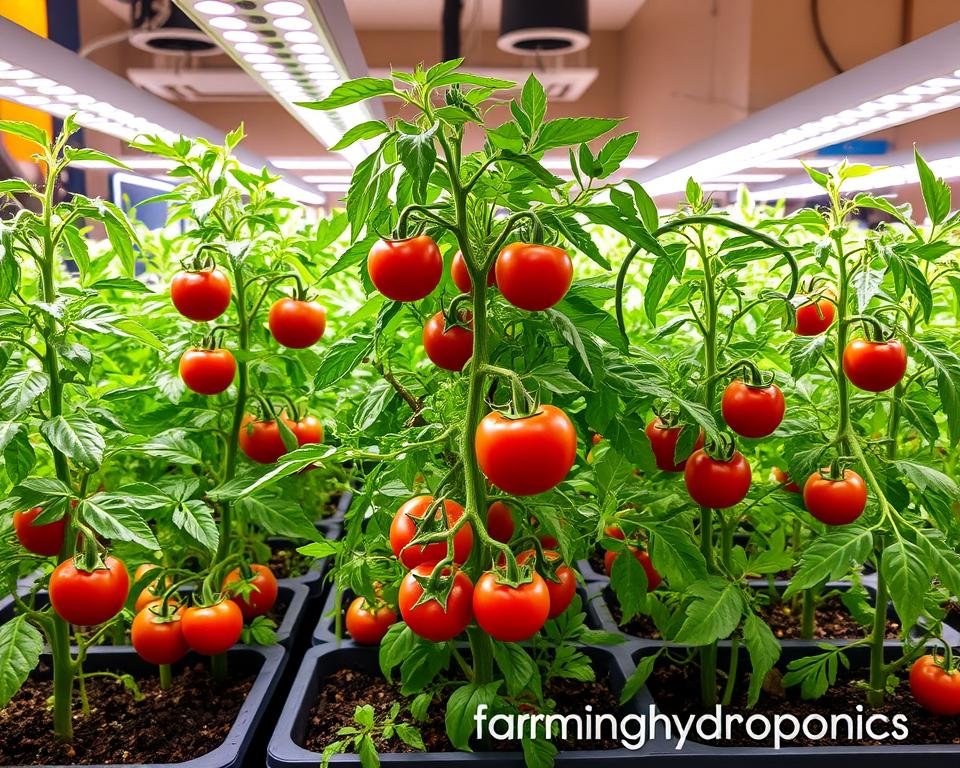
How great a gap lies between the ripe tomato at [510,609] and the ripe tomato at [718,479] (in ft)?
1.16

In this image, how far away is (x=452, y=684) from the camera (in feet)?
4.16

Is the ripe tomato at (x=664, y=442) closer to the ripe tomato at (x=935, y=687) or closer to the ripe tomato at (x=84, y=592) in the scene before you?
the ripe tomato at (x=935, y=687)

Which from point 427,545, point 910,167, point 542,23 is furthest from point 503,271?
point 542,23

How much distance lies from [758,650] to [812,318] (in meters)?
0.50

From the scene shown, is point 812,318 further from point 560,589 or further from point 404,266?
point 404,266

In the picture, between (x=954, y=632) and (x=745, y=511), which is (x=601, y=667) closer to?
(x=745, y=511)

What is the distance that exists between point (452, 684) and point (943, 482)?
0.80 metres

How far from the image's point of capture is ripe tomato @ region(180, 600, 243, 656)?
49.4 inches

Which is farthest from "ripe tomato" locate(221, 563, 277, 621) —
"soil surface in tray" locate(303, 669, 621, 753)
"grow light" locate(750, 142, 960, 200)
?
"grow light" locate(750, 142, 960, 200)

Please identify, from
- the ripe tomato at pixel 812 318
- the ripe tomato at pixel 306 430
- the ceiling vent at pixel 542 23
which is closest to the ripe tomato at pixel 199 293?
the ripe tomato at pixel 306 430

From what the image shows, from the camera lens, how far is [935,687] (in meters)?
1.22

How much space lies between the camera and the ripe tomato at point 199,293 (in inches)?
46.1

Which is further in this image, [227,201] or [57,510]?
[227,201]

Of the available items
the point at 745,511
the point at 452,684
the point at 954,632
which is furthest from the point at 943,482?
the point at 452,684
